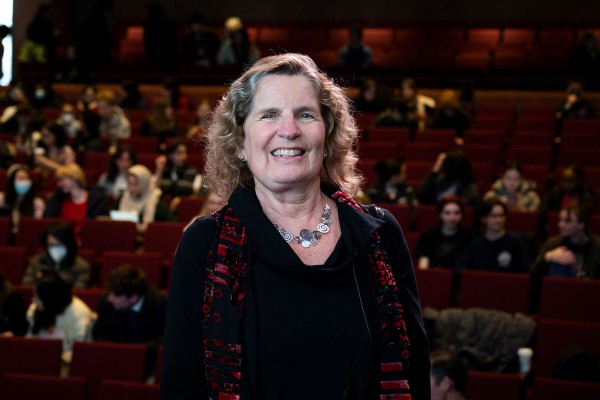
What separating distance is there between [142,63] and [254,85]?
36.0 ft

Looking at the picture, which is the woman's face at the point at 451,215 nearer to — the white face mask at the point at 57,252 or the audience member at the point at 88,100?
the white face mask at the point at 57,252

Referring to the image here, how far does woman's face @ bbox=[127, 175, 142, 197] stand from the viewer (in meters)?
6.84

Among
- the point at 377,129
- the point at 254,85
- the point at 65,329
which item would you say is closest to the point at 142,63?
the point at 377,129

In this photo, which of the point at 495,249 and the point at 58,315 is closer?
the point at 58,315

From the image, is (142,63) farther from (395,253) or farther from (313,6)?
(395,253)

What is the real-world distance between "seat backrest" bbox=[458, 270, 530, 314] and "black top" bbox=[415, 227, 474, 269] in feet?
2.03

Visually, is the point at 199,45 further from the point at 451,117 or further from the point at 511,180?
the point at 511,180

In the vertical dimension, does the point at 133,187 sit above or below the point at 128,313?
above

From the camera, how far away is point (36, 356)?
4461 mm

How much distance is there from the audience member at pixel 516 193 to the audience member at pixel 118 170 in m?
2.57

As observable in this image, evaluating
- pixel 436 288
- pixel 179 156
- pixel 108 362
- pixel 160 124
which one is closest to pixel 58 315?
pixel 108 362

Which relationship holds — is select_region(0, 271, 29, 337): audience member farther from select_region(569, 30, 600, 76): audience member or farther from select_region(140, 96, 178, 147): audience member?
select_region(569, 30, 600, 76): audience member

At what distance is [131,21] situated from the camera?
13.4m

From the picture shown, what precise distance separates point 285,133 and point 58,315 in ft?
11.5
